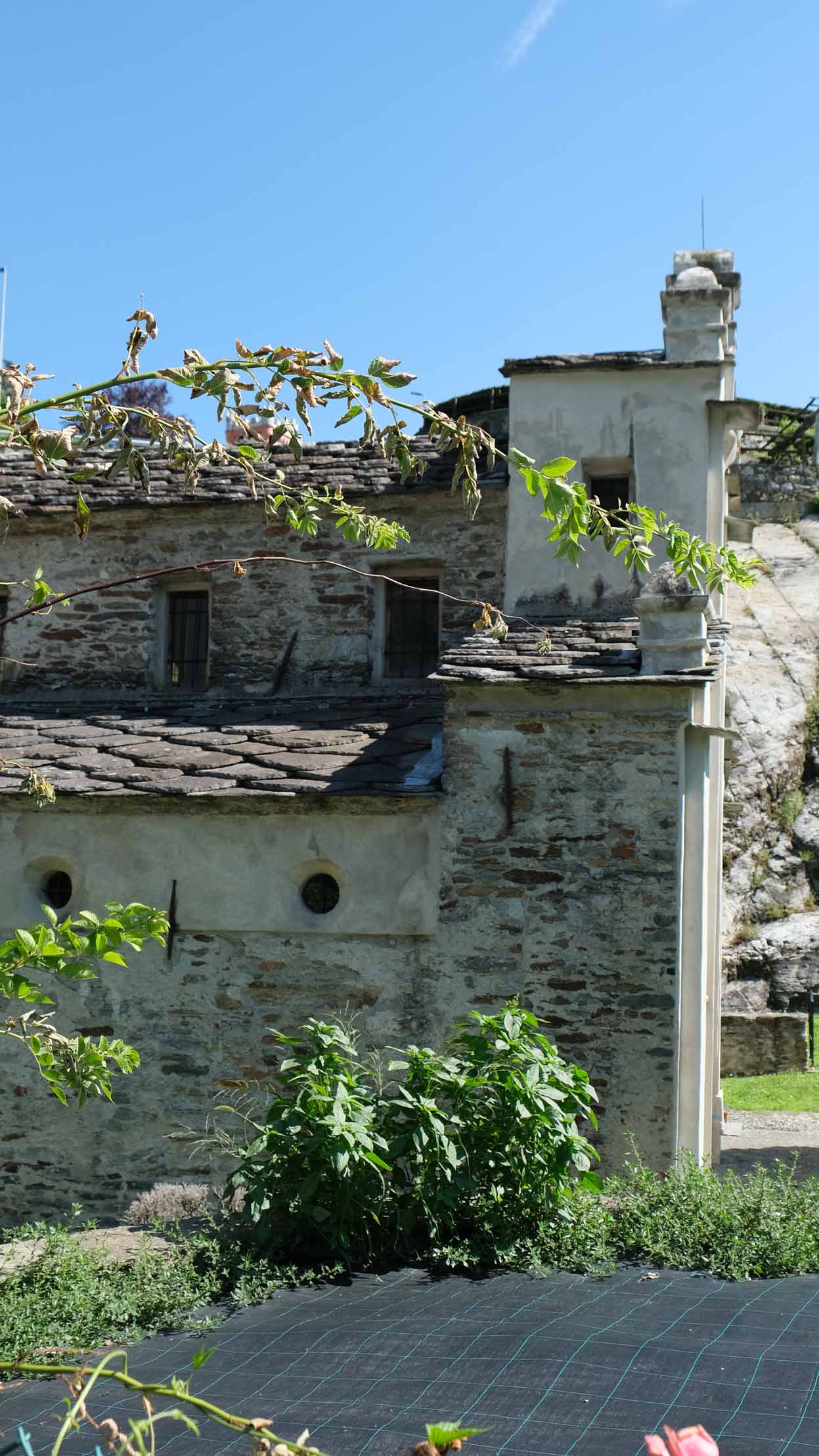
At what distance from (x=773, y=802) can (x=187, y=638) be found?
1287 centimetres

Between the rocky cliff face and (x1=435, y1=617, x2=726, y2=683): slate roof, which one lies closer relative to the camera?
(x1=435, y1=617, x2=726, y2=683): slate roof

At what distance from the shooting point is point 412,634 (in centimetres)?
1162

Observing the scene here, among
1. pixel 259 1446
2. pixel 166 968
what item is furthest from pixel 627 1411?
pixel 166 968

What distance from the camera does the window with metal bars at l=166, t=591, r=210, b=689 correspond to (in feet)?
39.7

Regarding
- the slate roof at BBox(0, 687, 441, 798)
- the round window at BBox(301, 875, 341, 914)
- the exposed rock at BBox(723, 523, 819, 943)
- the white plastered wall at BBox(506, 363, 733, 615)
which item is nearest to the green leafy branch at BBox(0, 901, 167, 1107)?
the slate roof at BBox(0, 687, 441, 798)

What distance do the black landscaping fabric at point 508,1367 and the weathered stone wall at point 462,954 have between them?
2.38 meters

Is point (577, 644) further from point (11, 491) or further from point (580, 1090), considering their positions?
point (11, 491)

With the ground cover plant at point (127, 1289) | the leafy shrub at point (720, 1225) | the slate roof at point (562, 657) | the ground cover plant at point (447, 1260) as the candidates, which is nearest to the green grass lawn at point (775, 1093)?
the slate roof at point (562, 657)

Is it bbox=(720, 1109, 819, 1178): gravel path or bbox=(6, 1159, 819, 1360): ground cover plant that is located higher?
bbox=(6, 1159, 819, 1360): ground cover plant

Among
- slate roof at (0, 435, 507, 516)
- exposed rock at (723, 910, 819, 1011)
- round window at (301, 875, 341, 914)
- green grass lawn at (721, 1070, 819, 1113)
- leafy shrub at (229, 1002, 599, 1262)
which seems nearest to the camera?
leafy shrub at (229, 1002, 599, 1262)

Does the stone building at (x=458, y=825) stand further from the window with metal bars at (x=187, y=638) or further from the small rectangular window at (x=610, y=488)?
the window with metal bars at (x=187, y=638)

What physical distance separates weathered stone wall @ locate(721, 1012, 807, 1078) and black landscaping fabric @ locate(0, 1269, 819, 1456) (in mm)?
10337

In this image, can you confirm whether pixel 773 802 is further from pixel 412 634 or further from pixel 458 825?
pixel 458 825

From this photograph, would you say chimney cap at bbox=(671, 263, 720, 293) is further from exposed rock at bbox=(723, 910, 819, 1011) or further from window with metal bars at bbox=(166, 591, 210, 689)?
exposed rock at bbox=(723, 910, 819, 1011)
